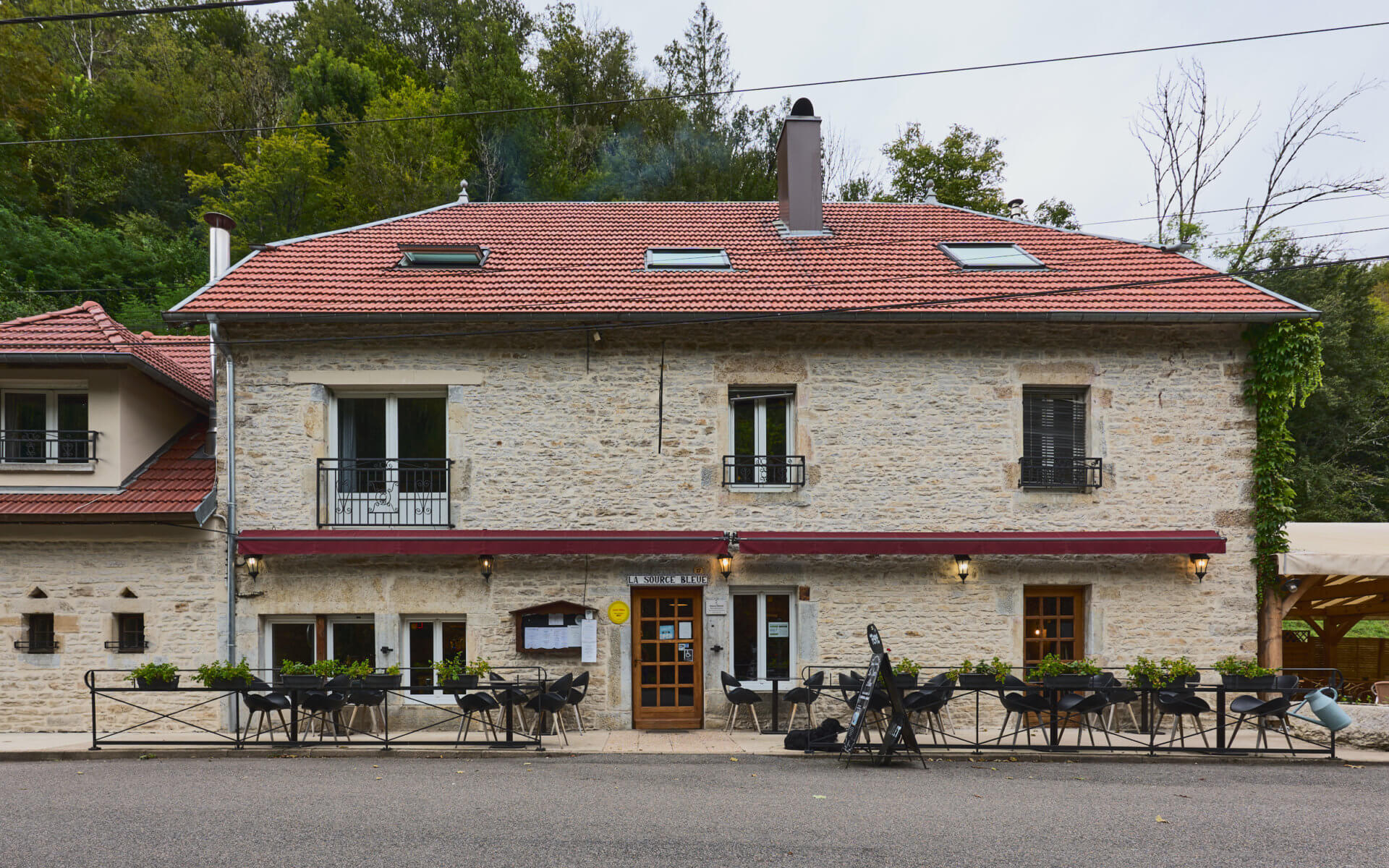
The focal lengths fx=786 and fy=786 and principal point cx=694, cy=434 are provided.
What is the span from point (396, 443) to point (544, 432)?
1853 millimetres

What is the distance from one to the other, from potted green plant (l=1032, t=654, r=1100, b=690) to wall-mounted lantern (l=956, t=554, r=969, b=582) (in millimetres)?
1225

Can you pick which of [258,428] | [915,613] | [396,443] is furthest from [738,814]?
[258,428]

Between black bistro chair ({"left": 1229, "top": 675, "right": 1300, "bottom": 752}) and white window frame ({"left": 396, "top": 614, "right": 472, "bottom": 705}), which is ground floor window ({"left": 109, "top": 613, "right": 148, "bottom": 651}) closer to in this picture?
white window frame ({"left": 396, "top": 614, "right": 472, "bottom": 705})

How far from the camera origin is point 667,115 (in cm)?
2459

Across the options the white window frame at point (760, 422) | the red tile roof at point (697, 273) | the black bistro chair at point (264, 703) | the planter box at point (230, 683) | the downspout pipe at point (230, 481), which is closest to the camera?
the black bistro chair at point (264, 703)

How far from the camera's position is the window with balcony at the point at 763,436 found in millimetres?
9438

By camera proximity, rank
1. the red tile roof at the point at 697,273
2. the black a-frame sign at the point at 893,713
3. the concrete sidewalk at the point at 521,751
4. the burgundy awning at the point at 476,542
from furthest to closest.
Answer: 1. the red tile roof at the point at 697,273
2. the burgundy awning at the point at 476,542
3. the concrete sidewalk at the point at 521,751
4. the black a-frame sign at the point at 893,713

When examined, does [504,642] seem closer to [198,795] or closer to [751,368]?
[198,795]

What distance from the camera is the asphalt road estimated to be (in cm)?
504

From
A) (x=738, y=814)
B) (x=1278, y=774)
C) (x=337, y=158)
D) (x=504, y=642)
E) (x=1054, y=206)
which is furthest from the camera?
(x=337, y=158)

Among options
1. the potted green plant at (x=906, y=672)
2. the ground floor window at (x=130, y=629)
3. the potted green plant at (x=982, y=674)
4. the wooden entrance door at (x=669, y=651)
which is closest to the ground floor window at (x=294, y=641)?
the ground floor window at (x=130, y=629)

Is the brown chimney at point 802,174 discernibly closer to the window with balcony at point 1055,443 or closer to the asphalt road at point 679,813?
the window with balcony at point 1055,443

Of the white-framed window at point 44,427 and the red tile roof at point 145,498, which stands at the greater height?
the white-framed window at point 44,427

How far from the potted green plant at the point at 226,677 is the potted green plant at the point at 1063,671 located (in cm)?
838
